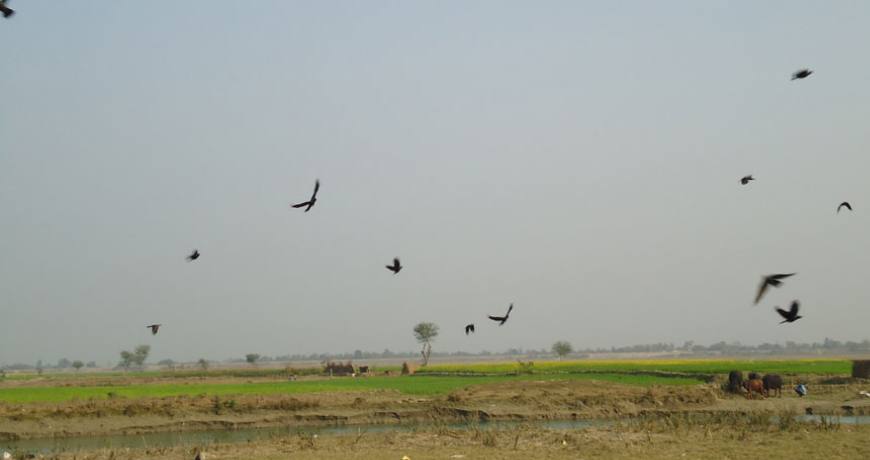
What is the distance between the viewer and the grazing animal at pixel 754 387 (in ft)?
127

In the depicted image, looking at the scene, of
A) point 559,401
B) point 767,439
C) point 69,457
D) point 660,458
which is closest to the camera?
point 660,458

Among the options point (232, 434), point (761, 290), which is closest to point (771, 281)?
point (761, 290)

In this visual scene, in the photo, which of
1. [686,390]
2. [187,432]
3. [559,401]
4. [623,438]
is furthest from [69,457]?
[686,390]

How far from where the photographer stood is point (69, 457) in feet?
77.7

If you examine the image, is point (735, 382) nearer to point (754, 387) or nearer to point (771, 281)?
point (754, 387)

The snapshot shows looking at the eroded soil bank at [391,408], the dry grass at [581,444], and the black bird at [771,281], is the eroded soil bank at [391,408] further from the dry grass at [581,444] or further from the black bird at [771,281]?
the black bird at [771,281]

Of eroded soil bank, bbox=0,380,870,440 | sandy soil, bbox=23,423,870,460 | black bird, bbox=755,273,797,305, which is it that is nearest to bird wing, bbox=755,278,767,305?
black bird, bbox=755,273,797,305

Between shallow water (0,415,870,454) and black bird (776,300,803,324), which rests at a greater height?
black bird (776,300,803,324)

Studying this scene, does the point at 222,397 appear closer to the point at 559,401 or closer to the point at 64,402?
the point at 64,402

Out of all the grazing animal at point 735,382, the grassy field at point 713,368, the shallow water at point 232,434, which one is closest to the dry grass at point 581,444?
the shallow water at point 232,434

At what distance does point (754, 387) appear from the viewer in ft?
127

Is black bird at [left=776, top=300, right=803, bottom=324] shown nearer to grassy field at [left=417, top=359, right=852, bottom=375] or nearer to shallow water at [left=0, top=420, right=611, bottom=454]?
shallow water at [left=0, top=420, right=611, bottom=454]

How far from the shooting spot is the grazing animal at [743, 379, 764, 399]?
127 feet

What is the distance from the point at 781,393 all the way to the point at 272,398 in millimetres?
26371
